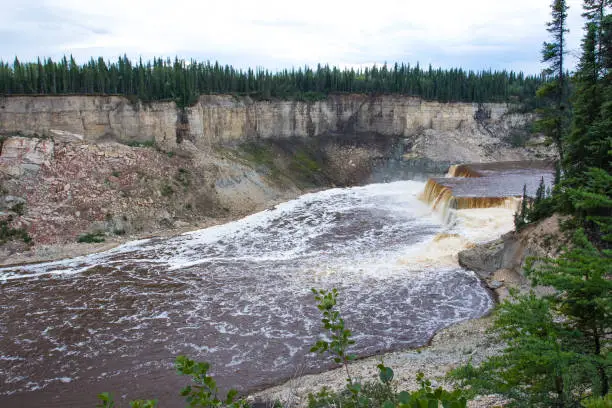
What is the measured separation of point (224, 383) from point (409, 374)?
709 cm

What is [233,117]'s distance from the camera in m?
61.0

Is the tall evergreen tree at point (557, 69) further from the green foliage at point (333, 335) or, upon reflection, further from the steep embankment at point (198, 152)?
the green foliage at point (333, 335)

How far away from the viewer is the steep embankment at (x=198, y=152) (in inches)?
1567

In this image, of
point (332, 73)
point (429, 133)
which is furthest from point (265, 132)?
point (429, 133)

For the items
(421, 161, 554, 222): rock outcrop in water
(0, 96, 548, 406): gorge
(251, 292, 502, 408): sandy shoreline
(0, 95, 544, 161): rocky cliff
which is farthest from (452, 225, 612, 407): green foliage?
(0, 95, 544, 161): rocky cliff

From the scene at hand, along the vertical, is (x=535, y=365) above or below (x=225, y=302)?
above

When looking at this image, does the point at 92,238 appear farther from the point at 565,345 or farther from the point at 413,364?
the point at 565,345

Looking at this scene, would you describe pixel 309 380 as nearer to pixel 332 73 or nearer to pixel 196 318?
pixel 196 318

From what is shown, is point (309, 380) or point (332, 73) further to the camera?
point (332, 73)

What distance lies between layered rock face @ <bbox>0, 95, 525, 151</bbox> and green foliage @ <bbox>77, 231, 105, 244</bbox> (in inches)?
541

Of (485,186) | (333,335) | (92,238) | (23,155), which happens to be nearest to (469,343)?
(333,335)

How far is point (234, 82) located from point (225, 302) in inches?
1812

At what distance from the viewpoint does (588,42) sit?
23.5 metres

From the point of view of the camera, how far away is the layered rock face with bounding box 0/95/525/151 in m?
45.9
